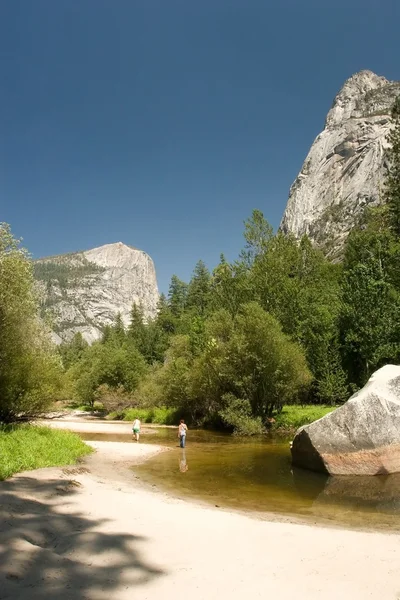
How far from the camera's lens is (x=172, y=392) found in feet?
152

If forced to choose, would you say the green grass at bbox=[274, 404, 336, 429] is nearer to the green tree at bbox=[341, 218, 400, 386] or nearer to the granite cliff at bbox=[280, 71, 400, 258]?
the green tree at bbox=[341, 218, 400, 386]

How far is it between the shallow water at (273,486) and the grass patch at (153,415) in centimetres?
2259

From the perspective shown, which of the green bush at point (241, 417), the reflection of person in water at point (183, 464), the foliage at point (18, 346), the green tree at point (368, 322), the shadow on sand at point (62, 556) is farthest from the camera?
the green tree at point (368, 322)

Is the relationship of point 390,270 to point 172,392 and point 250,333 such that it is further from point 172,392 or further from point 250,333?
point 172,392

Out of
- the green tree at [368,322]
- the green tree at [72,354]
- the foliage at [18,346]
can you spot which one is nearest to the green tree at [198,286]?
the green tree at [72,354]

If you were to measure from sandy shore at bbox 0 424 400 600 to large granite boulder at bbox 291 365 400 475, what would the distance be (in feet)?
26.0

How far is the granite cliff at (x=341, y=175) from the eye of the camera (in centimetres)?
14307

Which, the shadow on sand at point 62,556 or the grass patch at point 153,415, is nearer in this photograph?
the shadow on sand at point 62,556

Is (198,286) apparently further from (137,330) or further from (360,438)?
(360,438)

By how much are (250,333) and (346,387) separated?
1239 cm

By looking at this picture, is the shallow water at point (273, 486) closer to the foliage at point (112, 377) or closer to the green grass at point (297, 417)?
the green grass at point (297, 417)

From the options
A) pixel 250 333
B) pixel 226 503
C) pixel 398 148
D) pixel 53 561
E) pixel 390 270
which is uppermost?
pixel 398 148

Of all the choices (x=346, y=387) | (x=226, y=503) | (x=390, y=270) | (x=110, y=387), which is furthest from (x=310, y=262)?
(x=226, y=503)

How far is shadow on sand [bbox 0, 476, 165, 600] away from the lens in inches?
229
